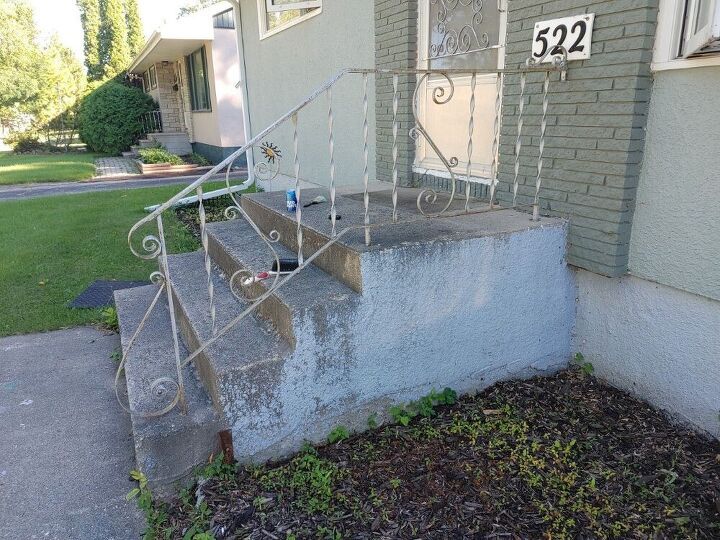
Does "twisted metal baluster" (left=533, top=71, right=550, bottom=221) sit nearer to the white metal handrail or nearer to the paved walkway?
the white metal handrail

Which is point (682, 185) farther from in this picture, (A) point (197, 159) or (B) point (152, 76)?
(B) point (152, 76)

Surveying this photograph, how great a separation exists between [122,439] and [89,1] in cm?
3689

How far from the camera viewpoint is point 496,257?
9.05 feet

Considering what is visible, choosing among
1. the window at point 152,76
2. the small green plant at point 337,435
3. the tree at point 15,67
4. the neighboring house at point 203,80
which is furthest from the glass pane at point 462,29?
the tree at point 15,67

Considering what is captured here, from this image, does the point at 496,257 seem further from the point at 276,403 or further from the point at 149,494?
the point at 149,494

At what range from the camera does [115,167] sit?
15.4m

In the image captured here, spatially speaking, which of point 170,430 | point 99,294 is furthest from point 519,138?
point 99,294

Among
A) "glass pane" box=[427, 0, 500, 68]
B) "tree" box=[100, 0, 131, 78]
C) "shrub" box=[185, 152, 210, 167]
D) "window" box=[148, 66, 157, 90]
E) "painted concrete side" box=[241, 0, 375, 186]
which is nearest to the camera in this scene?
"glass pane" box=[427, 0, 500, 68]

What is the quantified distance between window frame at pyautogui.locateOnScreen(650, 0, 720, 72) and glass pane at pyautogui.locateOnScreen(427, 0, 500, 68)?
1.22 m

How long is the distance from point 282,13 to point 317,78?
1.54 metres

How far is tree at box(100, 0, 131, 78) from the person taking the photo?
28312mm

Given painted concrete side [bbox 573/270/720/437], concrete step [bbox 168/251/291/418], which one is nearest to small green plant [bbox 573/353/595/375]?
painted concrete side [bbox 573/270/720/437]

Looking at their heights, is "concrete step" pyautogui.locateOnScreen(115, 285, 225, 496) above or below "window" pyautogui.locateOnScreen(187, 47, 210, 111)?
below

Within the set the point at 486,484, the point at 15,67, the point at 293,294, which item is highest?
the point at 15,67
